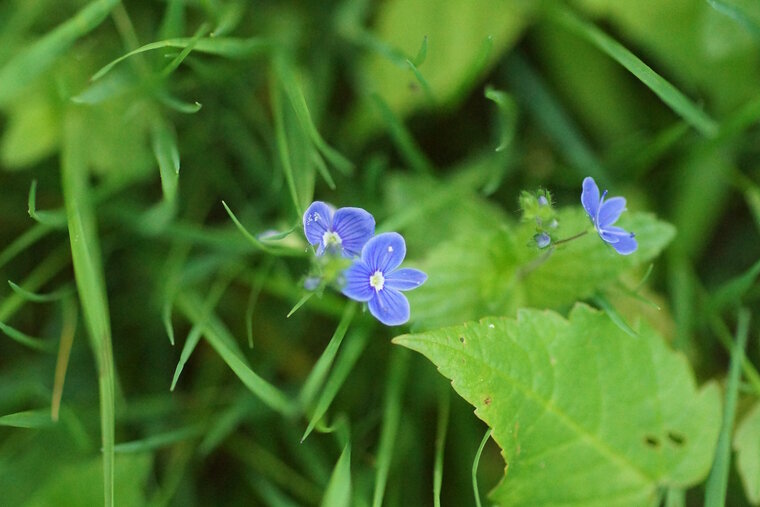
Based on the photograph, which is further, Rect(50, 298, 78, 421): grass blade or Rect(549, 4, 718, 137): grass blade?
Rect(50, 298, 78, 421): grass blade

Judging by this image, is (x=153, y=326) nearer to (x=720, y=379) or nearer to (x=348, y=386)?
(x=348, y=386)

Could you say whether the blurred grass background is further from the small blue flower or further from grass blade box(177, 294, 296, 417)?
the small blue flower

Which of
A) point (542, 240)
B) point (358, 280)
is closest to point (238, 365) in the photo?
point (358, 280)

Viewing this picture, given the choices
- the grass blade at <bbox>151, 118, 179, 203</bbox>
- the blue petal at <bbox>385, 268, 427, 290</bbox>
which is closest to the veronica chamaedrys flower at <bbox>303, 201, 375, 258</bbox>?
the blue petal at <bbox>385, 268, 427, 290</bbox>

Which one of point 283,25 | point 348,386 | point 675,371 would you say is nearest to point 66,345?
point 348,386

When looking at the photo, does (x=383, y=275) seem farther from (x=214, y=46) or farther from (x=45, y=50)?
(x=45, y=50)

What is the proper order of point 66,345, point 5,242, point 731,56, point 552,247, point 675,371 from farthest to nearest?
point 5,242, point 731,56, point 66,345, point 675,371, point 552,247

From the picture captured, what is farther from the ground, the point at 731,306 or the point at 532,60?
the point at 532,60
